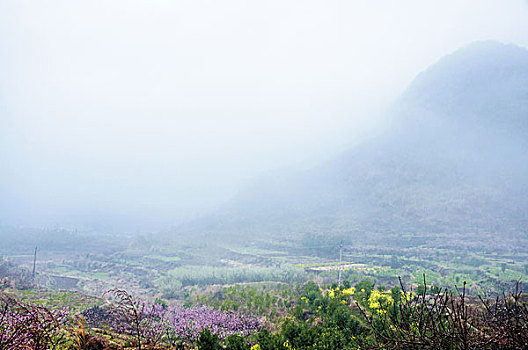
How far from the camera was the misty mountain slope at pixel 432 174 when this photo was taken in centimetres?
4847

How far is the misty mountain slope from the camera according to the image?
48.5 metres

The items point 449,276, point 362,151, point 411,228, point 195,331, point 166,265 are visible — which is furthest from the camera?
point 362,151

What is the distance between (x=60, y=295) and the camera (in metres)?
14.5

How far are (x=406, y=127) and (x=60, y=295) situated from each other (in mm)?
84331

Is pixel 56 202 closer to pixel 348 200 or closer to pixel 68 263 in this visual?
pixel 68 263

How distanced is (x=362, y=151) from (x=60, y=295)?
74490 mm

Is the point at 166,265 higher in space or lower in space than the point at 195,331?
lower

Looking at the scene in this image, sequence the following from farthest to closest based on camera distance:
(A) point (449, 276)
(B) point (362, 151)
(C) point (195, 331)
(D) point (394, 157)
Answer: (B) point (362, 151)
(D) point (394, 157)
(A) point (449, 276)
(C) point (195, 331)

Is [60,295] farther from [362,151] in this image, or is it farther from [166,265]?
[362,151]

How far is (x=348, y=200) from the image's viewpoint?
61.8 metres

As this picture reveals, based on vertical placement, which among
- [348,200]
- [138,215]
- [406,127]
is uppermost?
[406,127]

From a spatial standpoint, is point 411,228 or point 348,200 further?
point 348,200

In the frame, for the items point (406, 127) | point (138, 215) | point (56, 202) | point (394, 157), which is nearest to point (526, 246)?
point (394, 157)

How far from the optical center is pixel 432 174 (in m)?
61.4
